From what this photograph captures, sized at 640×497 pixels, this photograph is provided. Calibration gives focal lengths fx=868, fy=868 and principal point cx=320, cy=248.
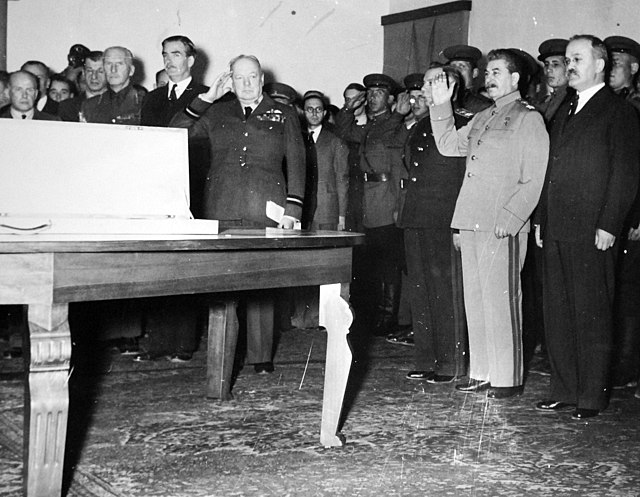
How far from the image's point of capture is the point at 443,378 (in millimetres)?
4547

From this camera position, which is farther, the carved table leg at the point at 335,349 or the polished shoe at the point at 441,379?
the polished shoe at the point at 441,379

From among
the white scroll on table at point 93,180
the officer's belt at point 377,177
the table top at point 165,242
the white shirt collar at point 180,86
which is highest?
the white shirt collar at point 180,86

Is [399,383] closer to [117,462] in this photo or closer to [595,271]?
[595,271]

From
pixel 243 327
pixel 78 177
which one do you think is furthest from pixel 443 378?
pixel 78 177

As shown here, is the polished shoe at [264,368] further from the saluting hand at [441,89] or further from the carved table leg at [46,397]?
the carved table leg at [46,397]

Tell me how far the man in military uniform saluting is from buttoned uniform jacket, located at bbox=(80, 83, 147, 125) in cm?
172

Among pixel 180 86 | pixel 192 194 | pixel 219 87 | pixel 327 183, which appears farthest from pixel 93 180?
pixel 327 183

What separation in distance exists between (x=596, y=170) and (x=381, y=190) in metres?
2.50

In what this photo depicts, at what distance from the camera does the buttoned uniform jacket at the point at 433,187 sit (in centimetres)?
461

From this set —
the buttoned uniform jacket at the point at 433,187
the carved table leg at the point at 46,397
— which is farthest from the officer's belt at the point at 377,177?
the carved table leg at the point at 46,397

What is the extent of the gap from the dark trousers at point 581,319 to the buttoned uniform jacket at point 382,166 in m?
2.25

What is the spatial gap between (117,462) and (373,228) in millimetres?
3608

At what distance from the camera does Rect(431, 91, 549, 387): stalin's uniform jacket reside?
407 centimetres

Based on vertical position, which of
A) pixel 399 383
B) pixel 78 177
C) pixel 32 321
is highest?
pixel 78 177
